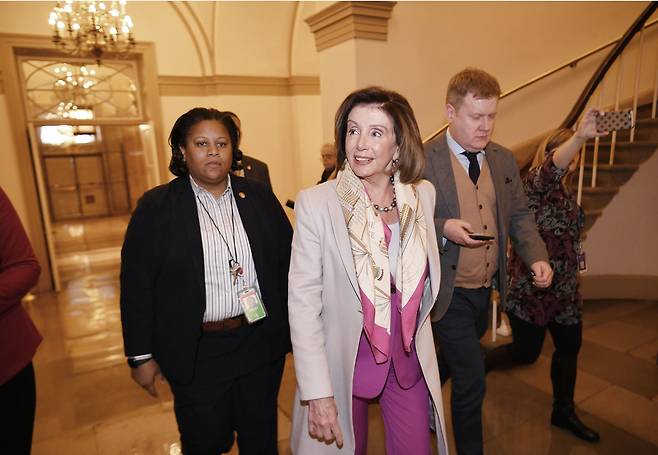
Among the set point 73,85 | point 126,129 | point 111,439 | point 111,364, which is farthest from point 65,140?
point 111,439

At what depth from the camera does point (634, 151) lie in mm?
4219

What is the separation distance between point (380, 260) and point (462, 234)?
0.47 metres

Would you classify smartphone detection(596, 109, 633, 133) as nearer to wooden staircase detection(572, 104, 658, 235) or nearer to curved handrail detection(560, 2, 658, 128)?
curved handrail detection(560, 2, 658, 128)

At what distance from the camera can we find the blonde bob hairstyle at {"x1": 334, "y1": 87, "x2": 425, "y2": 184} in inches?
56.7

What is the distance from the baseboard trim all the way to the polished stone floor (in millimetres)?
172

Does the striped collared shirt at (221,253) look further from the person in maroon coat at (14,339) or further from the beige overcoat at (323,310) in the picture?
the person in maroon coat at (14,339)

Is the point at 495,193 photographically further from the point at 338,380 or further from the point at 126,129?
the point at 126,129

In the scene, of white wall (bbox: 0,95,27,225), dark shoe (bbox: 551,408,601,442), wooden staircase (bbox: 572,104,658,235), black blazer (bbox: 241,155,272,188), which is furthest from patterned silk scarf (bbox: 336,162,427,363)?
white wall (bbox: 0,95,27,225)

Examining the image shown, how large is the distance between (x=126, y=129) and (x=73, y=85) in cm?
951

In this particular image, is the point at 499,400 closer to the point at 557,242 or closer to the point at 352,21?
the point at 557,242

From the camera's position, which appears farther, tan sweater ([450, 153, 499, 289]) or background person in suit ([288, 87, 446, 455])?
tan sweater ([450, 153, 499, 289])

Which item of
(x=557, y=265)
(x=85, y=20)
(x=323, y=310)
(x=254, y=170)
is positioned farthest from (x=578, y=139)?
(x=85, y=20)

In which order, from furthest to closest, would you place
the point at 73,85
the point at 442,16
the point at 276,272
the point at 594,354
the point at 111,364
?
the point at 73,85, the point at 442,16, the point at 111,364, the point at 594,354, the point at 276,272

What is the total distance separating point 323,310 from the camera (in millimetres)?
1460
